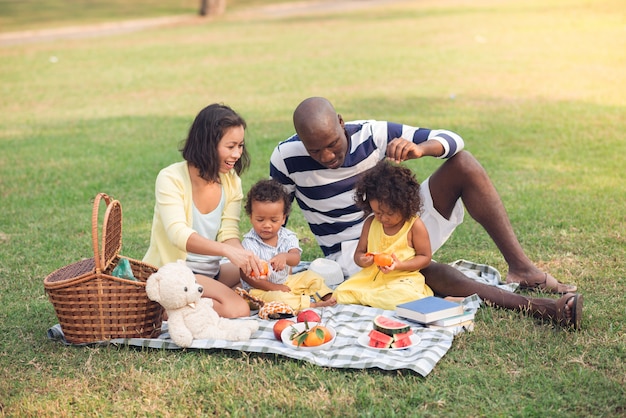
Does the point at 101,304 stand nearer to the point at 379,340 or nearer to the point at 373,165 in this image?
the point at 379,340

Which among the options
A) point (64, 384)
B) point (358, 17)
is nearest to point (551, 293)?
point (64, 384)

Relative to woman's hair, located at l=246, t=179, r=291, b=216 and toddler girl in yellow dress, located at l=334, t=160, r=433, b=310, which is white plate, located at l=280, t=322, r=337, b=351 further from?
woman's hair, located at l=246, t=179, r=291, b=216

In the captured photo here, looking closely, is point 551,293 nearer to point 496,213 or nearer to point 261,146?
point 496,213

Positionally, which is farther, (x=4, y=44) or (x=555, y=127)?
(x=4, y=44)

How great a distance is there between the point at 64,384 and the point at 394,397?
149cm

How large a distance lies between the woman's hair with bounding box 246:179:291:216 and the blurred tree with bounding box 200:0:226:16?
2283 centimetres

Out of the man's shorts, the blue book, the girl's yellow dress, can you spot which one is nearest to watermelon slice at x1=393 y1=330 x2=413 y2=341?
the blue book

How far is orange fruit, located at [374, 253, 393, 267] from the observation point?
4.31 meters

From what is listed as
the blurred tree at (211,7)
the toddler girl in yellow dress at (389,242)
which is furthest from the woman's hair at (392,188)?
the blurred tree at (211,7)

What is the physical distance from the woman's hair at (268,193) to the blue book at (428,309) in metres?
0.94

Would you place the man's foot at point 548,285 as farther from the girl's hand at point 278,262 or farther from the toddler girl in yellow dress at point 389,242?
the girl's hand at point 278,262

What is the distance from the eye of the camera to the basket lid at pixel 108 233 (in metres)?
3.89

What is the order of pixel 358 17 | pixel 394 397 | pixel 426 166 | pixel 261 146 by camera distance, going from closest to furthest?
pixel 394 397 → pixel 426 166 → pixel 261 146 → pixel 358 17

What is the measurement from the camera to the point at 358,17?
23906 millimetres
